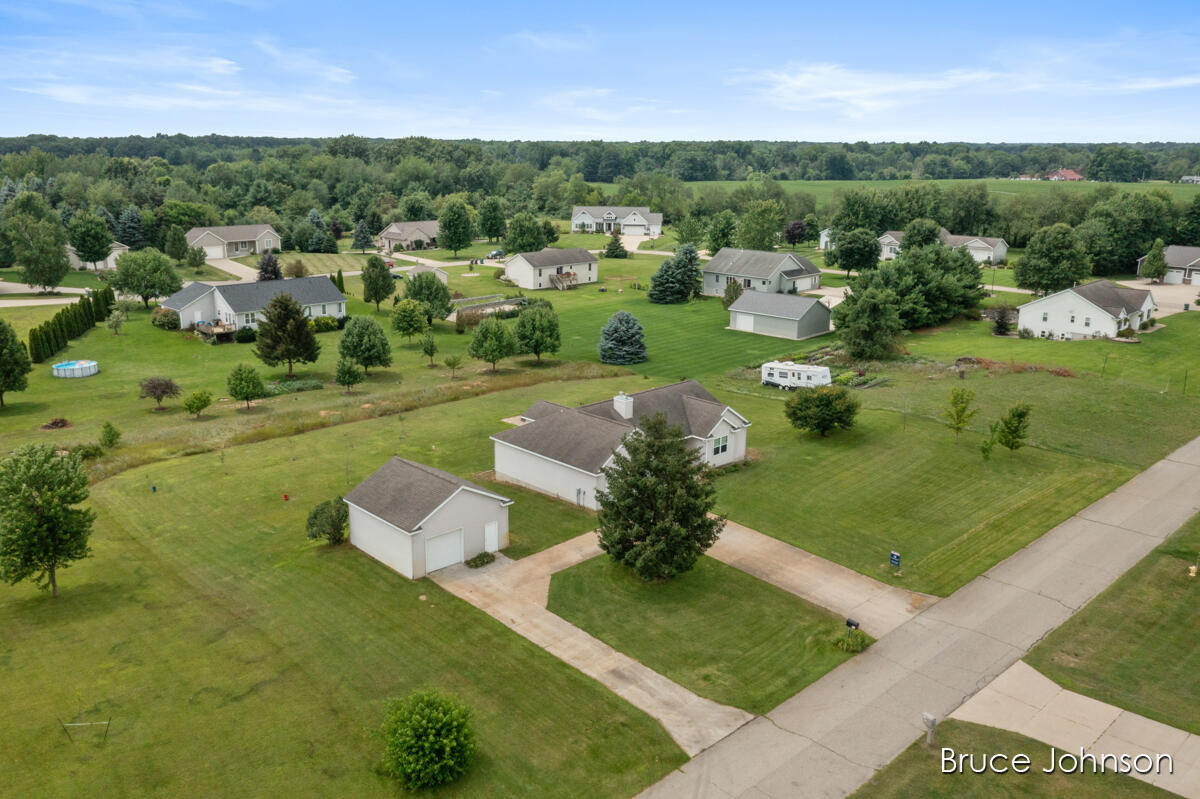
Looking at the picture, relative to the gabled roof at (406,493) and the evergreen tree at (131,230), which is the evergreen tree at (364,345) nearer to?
the gabled roof at (406,493)

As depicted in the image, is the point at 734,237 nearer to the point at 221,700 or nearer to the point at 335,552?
the point at 335,552

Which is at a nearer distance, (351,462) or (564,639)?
(564,639)

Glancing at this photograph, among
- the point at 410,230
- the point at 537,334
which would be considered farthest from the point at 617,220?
the point at 537,334

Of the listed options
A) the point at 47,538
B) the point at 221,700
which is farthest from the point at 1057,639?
the point at 47,538

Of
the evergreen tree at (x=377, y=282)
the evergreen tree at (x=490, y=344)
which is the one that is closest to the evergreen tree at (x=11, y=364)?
the evergreen tree at (x=490, y=344)

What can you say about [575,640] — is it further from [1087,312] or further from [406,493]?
[1087,312]

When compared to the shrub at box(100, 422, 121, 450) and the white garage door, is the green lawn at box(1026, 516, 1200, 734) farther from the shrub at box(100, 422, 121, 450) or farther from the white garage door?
the shrub at box(100, 422, 121, 450)
